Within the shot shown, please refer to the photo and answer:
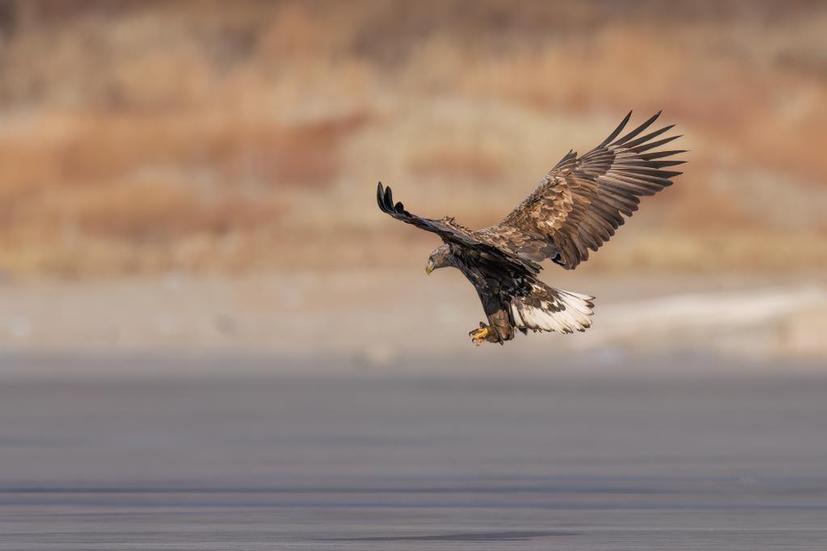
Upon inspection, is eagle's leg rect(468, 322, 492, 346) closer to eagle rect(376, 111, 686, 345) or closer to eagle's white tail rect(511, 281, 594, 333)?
eagle rect(376, 111, 686, 345)

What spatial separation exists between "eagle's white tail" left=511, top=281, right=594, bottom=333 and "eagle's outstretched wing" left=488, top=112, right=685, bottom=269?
10.9 inches

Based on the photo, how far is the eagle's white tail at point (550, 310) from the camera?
43.4 ft

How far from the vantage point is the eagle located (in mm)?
13234

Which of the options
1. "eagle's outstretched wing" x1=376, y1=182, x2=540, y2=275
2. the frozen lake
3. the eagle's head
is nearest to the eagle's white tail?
"eagle's outstretched wing" x1=376, y1=182, x2=540, y2=275

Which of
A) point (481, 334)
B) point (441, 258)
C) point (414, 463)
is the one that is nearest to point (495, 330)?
point (481, 334)

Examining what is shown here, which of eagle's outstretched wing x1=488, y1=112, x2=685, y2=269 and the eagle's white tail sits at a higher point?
eagle's outstretched wing x1=488, y1=112, x2=685, y2=269

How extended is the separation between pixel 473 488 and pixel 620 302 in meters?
20.3

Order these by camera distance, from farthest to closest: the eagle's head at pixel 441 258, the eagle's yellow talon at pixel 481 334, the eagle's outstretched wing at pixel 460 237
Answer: the eagle's head at pixel 441 258 → the eagle's yellow talon at pixel 481 334 → the eagle's outstretched wing at pixel 460 237

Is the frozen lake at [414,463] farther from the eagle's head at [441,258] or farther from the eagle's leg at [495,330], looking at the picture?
the eagle's head at [441,258]

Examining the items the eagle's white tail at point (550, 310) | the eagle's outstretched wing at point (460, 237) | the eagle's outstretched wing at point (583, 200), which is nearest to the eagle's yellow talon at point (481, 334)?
the eagle's white tail at point (550, 310)

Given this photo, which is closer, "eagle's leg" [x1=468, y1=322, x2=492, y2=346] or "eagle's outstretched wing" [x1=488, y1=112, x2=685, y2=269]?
"eagle's leg" [x1=468, y1=322, x2=492, y2=346]

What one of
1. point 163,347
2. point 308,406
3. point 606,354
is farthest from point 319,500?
point 163,347

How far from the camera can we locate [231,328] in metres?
32.3

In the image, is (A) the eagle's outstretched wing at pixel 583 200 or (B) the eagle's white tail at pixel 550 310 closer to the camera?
(B) the eagle's white tail at pixel 550 310
